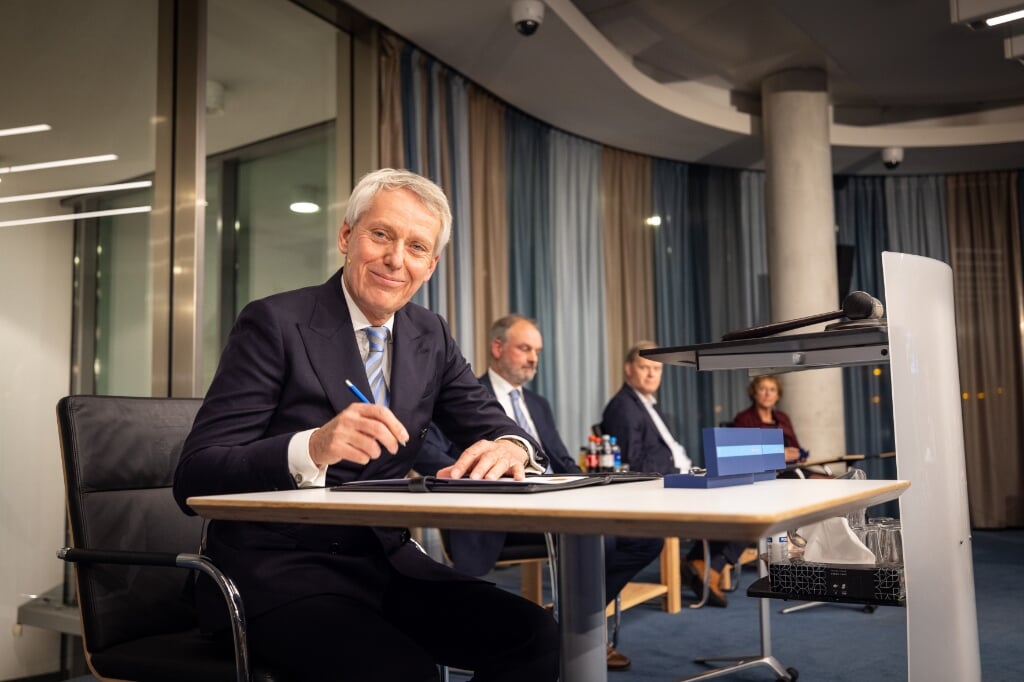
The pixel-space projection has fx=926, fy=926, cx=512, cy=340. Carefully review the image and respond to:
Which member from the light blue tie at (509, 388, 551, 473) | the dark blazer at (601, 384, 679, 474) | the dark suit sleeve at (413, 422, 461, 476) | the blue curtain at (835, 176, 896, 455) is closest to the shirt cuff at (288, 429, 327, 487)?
the dark suit sleeve at (413, 422, 461, 476)

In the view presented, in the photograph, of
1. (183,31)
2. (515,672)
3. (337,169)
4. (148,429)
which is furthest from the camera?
(337,169)

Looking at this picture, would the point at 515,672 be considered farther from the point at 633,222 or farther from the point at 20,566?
the point at 633,222

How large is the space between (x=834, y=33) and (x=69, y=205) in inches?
182

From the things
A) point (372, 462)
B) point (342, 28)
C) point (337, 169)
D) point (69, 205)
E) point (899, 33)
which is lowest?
point (372, 462)

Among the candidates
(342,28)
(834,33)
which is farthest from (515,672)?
(834,33)

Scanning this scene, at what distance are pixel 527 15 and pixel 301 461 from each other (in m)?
3.74

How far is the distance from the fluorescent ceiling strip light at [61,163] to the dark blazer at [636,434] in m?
2.58

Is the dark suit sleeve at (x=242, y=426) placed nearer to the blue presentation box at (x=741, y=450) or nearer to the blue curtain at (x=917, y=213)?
the blue presentation box at (x=741, y=450)

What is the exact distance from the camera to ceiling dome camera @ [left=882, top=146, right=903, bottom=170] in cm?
721

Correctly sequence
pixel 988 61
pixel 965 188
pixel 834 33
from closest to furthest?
pixel 834 33, pixel 988 61, pixel 965 188

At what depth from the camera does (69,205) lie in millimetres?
3244

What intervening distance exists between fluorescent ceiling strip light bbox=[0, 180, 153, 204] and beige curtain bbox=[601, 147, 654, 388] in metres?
3.88

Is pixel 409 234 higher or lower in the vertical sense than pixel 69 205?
lower

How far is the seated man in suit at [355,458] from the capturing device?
1.38 m
